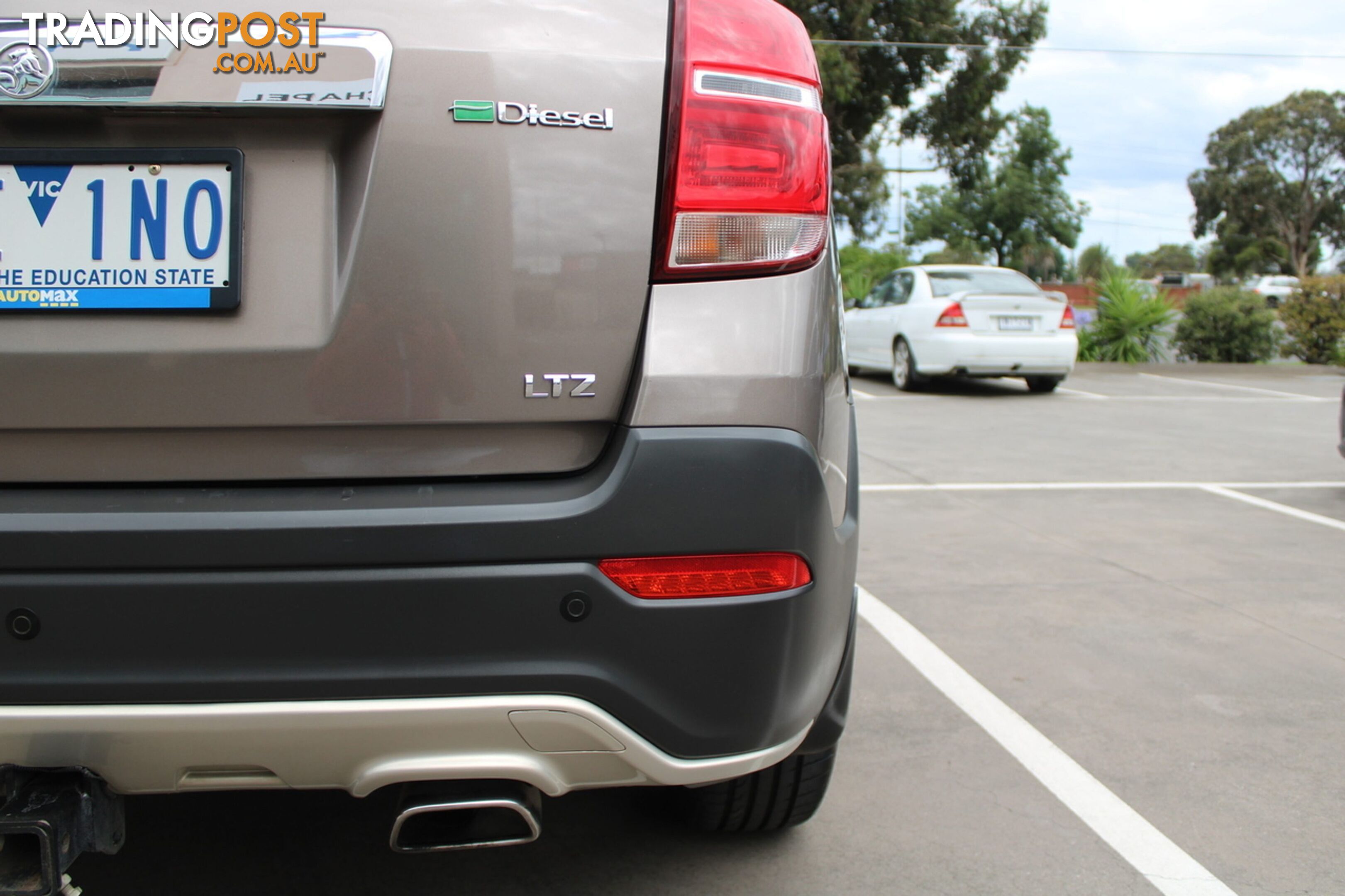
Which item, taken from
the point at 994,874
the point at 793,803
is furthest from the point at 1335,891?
the point at 793,803

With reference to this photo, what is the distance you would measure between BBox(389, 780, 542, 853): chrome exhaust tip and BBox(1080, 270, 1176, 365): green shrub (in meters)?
17.7

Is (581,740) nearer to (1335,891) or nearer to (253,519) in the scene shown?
(253,519)

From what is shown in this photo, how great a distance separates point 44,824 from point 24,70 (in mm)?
989

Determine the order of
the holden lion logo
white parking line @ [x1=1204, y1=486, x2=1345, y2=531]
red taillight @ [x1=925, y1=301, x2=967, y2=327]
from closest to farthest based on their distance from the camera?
the holden lion logo
white parking line @ [x1=1204, y1=486, x2=1345, y2=531]
red taillight @ [x1=925, y1=301, x2=967, y2=327]

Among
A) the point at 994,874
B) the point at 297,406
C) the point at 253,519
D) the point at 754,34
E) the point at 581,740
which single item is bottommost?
the point at 994,874

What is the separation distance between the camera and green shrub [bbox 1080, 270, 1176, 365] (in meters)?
18.1

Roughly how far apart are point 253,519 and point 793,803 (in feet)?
4.03

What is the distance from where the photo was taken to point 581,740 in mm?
1665

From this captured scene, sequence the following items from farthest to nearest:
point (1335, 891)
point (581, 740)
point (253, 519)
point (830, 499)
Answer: point (1335, 891) < point (830, 499) < point (581, 740) < point (253, 519)

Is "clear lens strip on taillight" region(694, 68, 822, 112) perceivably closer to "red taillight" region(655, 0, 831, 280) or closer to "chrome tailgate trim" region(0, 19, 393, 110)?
"red taillight" region(655, 0, 831, 280)
